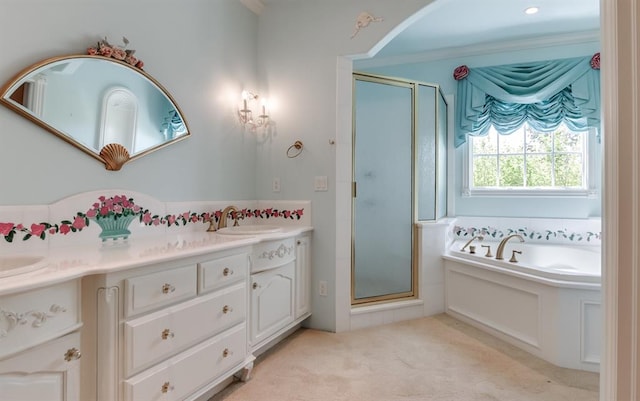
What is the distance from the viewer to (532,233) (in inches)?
142

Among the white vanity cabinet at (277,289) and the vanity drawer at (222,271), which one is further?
the white vanity cabinet at (277,289)

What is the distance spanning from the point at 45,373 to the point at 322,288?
6.14 feet

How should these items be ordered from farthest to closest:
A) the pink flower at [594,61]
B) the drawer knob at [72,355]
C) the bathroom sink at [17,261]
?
the pink flower at [594,61] < the bathroom sink at [17,261] < the drawer knob at [72,355]

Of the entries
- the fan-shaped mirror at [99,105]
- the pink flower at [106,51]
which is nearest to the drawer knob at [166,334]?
the fan-shaped mirror at [99,105]

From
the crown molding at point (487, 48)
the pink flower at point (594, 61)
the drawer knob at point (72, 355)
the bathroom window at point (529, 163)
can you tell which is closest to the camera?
the drawer knob at point (72, 355)

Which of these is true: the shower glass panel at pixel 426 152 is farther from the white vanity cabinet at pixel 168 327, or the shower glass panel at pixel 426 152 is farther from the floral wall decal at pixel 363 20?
the white vanity cabinet at pixel 168 327

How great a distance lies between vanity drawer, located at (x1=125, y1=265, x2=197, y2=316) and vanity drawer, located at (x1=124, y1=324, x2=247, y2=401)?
0.25 meters

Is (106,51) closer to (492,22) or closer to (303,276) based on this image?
(303,276)

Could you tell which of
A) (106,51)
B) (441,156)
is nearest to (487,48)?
(441,156)

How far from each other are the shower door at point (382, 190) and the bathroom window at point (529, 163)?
4.19ft

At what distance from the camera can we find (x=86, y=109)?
1.64 m

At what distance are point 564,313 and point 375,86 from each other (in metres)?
2.13

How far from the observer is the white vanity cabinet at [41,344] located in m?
0.96
